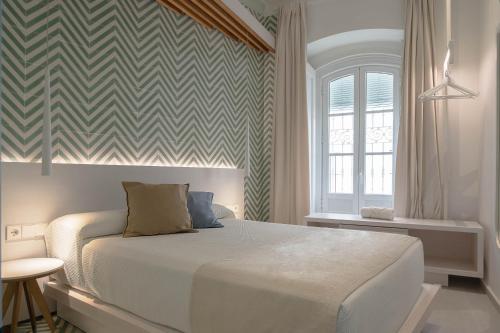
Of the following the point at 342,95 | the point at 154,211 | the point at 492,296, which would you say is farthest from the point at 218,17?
the point at 492,296

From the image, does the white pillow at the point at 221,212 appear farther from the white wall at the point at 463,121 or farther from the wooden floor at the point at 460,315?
the white wall at the point at 463,121

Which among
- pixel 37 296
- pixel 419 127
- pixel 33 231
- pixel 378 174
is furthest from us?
pixel 378 174

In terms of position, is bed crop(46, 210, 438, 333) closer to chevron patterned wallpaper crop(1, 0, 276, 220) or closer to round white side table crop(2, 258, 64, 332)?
round white side table crop(2, 258, 64, 332)

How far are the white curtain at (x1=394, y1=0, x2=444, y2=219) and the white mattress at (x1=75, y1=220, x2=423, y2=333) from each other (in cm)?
154

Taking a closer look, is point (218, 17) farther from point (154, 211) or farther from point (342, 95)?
point (154, 211)

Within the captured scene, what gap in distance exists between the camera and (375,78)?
4.34 meters

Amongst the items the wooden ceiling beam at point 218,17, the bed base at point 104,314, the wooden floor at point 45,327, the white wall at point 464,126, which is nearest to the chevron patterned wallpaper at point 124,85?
the wooden ceiling beam at point 218,17

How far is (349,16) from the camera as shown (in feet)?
13.4

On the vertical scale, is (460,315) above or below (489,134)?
below

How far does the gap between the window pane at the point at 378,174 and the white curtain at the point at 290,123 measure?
30.5 inches

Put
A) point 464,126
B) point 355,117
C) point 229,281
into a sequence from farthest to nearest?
1. point 355,117
2. point 464,126
3. point 229,281

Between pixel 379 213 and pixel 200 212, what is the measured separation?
182cm

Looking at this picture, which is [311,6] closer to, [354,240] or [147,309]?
[354,240]

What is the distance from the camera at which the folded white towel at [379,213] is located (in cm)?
349
